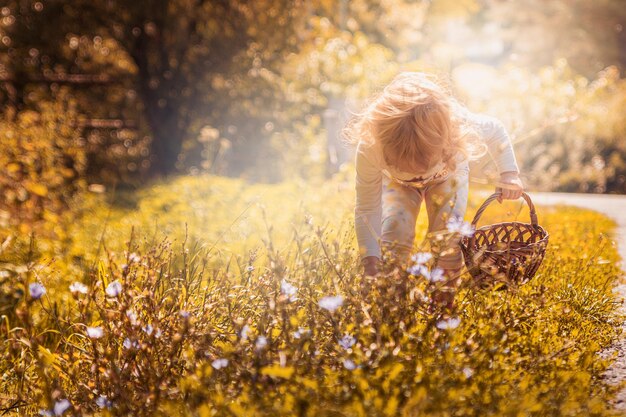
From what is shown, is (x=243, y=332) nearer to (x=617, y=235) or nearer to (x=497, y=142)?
(x=497, y=142)

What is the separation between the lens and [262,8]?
11797mm

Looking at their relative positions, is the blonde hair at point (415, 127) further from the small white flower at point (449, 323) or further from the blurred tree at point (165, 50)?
the blurred tree at point (165, 50)

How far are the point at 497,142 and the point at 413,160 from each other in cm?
91

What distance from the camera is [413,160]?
3098 mm

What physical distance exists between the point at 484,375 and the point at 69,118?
26.2ft

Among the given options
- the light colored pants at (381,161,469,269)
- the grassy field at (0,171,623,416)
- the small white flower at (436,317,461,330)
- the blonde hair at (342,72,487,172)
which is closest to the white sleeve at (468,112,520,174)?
the light colored pants at (381,161,469,269)

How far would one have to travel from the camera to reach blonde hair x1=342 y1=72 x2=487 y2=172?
303 centimetres

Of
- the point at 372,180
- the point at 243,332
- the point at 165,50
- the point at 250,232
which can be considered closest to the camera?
the point at 243,332

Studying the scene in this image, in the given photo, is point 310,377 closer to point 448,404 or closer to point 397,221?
point 448,404

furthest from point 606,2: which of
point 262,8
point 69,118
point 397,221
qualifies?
point 397,221

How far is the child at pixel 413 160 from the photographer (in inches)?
120

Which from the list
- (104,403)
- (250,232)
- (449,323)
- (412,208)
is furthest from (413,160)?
(250,232)

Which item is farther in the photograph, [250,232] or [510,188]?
[250,232]

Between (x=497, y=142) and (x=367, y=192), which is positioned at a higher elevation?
(x=497, y=142)
